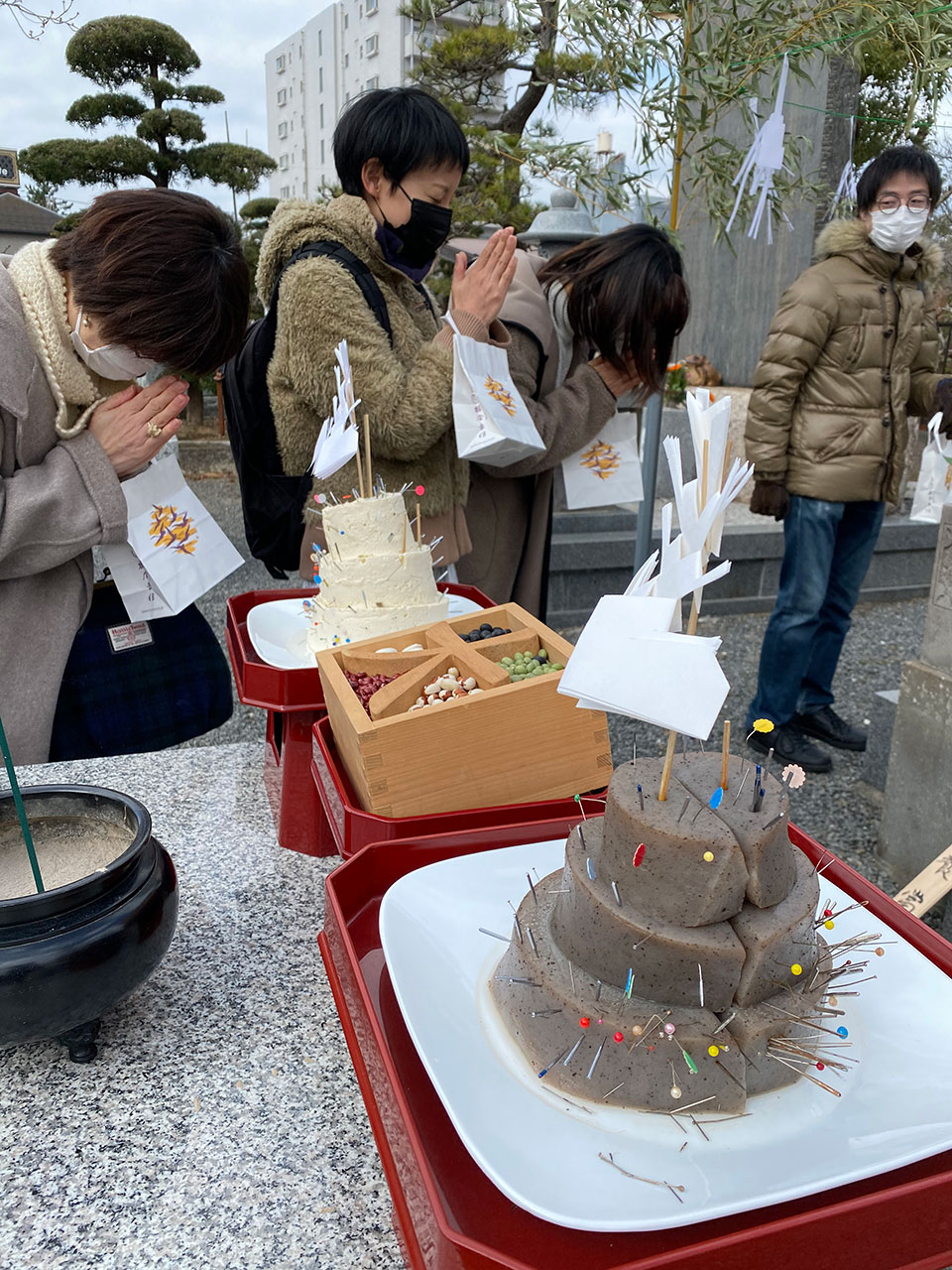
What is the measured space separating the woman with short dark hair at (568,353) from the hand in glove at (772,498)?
103 centimetres

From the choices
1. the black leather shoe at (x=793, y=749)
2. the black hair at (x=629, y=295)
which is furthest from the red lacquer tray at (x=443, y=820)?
the black leather shoe at (x=793, y=749)

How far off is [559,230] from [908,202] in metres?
2.19

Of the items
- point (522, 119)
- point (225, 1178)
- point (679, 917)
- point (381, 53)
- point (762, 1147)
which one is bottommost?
point (225, 1178)

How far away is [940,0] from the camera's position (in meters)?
3.31

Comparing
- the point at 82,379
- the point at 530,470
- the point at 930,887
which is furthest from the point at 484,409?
the point at 930,887

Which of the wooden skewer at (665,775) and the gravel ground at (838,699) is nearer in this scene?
the wooden skewer at (665,775)

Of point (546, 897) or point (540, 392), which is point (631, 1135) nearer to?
point (546, 897)

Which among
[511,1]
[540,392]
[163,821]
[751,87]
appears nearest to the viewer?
[163,821]

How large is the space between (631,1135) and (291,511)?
1933mm

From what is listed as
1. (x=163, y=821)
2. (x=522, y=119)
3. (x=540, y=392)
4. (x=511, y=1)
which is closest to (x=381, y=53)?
(x=522, y=119)

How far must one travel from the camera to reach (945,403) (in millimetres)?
3477

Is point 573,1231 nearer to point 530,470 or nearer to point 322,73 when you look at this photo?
point 530,470

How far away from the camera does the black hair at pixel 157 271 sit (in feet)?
5.26

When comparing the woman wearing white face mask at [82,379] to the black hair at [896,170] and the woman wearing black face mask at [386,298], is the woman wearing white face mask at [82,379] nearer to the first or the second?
the woman wearing black face mask at [386,298]
